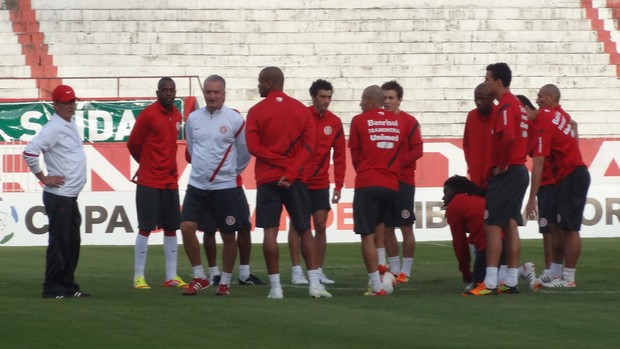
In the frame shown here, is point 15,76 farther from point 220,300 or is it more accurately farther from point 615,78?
point 220,300

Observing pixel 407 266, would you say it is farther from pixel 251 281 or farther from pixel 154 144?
pixel 154 144

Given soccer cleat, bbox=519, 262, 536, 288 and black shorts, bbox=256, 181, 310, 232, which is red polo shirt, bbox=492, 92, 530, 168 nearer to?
soccer cleat, bbox=519, 262, 536, 288

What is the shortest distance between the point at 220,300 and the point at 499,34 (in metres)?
22.1

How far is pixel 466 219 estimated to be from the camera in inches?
505

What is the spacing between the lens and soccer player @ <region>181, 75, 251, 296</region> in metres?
12.2

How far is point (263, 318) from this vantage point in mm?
10102

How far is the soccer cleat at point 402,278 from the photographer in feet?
46.2

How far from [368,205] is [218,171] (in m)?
1.46

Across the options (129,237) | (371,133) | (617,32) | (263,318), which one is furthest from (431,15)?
(263,318)

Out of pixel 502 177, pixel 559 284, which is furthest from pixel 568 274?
pixel 502 177

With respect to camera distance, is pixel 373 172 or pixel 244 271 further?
pixel 244 271

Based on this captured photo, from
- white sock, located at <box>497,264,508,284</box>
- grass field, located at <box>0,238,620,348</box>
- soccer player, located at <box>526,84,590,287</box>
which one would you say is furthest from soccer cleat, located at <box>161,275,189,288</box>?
soccer player, located at <box>526,84,590,287</box>

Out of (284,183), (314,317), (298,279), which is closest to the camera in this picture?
(314,317)

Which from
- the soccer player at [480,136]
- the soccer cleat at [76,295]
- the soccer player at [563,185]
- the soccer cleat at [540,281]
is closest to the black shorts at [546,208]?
the soccer player at [563,185]
